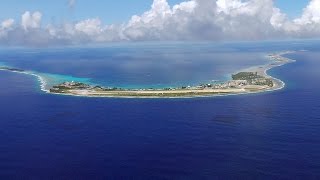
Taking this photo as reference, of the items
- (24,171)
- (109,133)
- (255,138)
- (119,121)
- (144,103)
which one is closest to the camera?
(24,171)

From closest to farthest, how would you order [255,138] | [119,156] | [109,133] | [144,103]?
[119,156] < [255,138] < [109,133] < [144,103]

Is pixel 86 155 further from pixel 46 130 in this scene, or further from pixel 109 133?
pixel 46 130

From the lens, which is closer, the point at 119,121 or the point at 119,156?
the point at 119,156

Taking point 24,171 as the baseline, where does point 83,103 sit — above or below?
above

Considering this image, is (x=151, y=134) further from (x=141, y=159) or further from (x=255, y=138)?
(x=255, y=138)

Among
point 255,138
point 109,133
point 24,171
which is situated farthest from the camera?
point 109,133

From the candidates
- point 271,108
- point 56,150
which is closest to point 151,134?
point 56,150

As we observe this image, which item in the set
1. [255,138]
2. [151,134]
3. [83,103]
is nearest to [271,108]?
[255,138]

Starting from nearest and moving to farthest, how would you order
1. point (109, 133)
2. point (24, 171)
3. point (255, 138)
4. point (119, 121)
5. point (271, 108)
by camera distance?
point (24, 171) < point (255, 138) < point (109, 133) < point (119, 121) < point (271, 108)

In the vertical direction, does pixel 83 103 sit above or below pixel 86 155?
above
